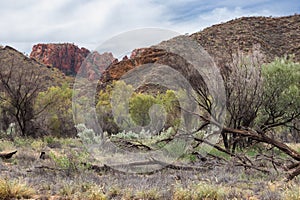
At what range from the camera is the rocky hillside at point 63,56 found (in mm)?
70231

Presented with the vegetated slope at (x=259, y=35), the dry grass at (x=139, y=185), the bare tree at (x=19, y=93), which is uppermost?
the vegetated slope at (x=259, y=35)

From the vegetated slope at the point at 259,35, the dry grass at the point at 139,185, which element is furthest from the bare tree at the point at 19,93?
the vegetated slope at the point at 259,35

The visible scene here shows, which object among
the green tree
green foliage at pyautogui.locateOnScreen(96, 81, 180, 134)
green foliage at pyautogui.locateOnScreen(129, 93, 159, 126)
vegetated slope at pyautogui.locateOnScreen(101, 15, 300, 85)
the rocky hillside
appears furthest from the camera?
the rocky hillside

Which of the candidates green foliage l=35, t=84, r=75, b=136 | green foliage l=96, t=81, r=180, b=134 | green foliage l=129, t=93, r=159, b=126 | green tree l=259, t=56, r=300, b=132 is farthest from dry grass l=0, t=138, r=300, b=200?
green foliage l=35, t=84, r=75, b=136

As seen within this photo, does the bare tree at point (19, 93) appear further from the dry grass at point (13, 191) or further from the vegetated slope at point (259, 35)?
the vegetated slope at point (259, 35)

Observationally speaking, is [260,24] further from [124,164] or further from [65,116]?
[124,164]

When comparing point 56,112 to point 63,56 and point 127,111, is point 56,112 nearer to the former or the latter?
point 127,111

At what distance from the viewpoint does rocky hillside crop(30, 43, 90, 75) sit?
7023 cm

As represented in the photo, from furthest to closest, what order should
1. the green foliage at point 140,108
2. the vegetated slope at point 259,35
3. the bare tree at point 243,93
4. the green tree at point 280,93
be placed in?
the vegetated slope at point 259,35 < the green foliage at point 140,108 < the green tree at point 280,93 < the bare tree at point 243,93

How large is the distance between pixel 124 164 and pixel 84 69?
11.1 ft

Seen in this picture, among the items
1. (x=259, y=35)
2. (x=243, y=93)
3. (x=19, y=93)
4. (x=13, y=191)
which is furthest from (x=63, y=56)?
(x=13, y=191)

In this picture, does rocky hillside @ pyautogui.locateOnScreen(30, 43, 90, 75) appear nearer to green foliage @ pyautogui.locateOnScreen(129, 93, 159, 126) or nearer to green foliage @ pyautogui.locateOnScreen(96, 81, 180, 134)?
green foliage @ pyautogui.locateOnScreen(129, 93, 159, 126)

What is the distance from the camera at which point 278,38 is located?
3984 centimetres

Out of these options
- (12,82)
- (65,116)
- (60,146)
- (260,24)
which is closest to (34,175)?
(60,146)
